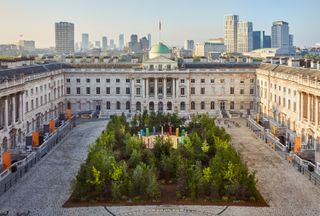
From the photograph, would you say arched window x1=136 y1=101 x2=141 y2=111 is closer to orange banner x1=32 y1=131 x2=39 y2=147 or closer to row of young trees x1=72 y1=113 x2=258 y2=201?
orange banner x1=32 y1=131 x2=39 y2=147

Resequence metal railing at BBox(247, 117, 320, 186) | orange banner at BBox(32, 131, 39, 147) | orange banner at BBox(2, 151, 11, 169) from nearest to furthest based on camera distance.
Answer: metal railing at BBox(247, 117, 320, 186)
orange banner at BBox(2, 151, 11, 169)
orange banner at BBox(32, 131, 39, 147)

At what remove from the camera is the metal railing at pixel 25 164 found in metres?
53.9

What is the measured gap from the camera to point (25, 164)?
61156 millimetres

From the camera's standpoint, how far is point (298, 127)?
80.6m

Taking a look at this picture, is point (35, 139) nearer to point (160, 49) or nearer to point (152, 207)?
point (152, 207)

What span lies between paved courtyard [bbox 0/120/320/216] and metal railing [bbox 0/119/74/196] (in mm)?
845

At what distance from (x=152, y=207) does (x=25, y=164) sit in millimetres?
22840

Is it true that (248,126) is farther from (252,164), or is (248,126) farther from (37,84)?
(37,84)

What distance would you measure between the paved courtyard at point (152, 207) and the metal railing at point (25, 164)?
0.84 metres

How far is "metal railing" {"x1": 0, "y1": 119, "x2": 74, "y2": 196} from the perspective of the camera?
53931 mm

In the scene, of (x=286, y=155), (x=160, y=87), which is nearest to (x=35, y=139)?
(x=286, y=155)

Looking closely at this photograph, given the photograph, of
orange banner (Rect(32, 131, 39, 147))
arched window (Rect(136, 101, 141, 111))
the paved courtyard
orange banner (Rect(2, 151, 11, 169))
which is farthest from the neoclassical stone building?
orange banner (Rect(2, 151, 11, 169))

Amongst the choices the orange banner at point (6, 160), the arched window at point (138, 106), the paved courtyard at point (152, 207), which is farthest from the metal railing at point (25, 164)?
the arched window at point (138, 106)

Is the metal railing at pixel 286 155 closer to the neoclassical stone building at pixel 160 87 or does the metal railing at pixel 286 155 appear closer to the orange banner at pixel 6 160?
the neoclassical stone building at pixel 160 87
